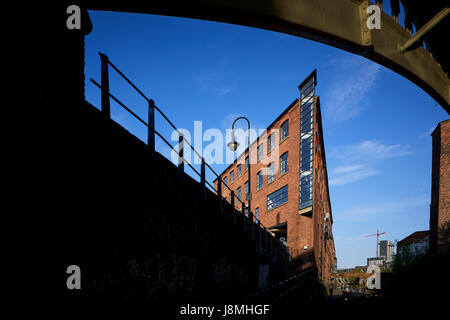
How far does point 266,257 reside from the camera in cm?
1218

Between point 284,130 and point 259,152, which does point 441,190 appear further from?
point 259,152

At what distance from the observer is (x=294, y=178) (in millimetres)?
22344

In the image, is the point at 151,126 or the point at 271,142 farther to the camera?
the point at 271,142

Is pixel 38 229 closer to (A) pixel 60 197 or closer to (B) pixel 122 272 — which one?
(A) pixel 60 197

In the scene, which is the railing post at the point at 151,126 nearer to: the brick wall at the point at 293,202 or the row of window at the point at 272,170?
the brick wall at the point at 293,202

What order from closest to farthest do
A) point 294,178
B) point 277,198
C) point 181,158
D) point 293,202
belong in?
point 181,158, point 293,202, point 294,178, point 277,198

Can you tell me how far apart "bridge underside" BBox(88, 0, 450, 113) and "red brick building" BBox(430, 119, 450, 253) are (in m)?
21.9

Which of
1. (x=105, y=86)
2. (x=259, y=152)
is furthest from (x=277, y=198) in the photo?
(x=105, y=86)

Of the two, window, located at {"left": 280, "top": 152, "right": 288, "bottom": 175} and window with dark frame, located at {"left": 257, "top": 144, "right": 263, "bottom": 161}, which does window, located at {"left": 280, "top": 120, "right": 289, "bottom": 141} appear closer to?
window, located at {"left": 280, "top": 152, "right": 288, "bottom": 175}

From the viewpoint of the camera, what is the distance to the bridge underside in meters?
3.46

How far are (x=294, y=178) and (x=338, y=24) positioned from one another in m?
18.7

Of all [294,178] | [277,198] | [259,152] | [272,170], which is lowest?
[277,198]
